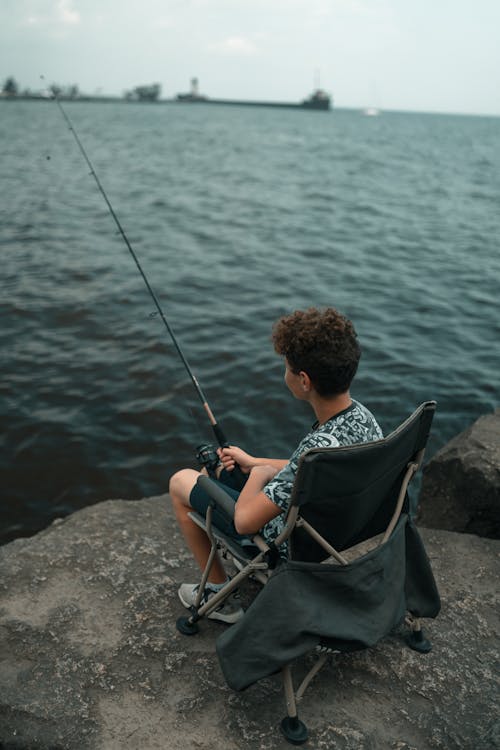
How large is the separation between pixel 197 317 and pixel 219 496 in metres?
7.48

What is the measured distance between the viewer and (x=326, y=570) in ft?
8.19

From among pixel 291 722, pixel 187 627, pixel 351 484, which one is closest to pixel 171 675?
pixel 187 627

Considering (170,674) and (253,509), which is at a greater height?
(253,509)

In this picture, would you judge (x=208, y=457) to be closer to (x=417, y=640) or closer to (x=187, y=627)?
(x=187, y=627)

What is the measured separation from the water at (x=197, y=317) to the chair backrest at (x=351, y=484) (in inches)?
142

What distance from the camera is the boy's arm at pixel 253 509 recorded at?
2.51 m

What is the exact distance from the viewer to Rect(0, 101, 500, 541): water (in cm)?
657

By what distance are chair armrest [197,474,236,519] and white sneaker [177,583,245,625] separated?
26.0 inches

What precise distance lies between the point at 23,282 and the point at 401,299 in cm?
656

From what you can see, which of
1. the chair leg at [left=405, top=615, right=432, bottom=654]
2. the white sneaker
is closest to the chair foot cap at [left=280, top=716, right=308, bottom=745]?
the white sneaker

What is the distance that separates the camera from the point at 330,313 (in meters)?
2.51

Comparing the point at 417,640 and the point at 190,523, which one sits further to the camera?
the point at 190,523

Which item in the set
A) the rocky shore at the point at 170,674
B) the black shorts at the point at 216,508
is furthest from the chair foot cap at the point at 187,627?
the black shorts at the point at 216,508

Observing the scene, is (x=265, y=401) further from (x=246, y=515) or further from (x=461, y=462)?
(x=246, y=515)
